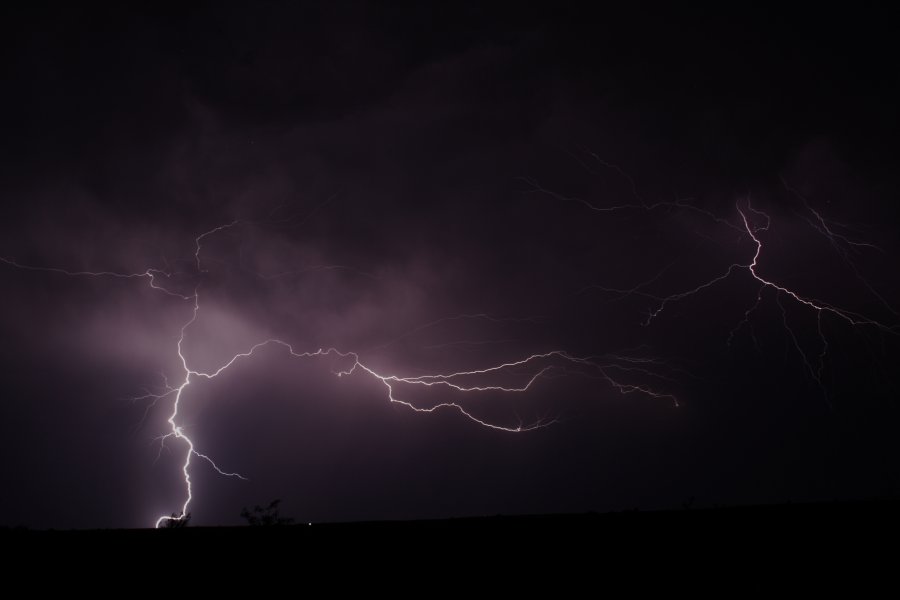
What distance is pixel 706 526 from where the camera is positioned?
8.20ft

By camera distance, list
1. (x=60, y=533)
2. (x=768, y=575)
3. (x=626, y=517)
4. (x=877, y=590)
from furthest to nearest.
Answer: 1. (x=60, y=533)
2. (x=626, y=517)
3. (x=768, y=575)
4. (x=877, y=590)

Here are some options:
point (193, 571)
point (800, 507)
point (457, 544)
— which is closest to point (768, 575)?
point (800, 507)

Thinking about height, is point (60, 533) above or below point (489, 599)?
above

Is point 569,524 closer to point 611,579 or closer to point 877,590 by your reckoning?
point 611,579

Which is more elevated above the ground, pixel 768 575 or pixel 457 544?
pixel 457 544

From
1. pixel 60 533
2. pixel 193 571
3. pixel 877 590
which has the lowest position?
pixel 877 590

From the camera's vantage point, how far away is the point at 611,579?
7.37 feet

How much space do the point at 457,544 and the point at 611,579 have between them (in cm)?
78

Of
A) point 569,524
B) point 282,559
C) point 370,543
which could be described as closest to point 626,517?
point 569,524

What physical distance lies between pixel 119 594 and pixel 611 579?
2.41 metres

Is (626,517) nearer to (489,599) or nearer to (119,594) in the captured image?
(489,599)

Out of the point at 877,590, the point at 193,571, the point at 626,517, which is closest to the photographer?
the point at 877,590

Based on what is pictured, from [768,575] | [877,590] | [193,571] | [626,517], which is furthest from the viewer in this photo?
[626,517]

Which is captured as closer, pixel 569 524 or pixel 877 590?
pixel 877 590
